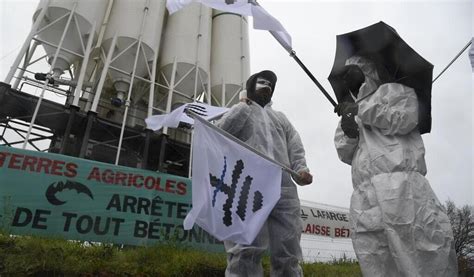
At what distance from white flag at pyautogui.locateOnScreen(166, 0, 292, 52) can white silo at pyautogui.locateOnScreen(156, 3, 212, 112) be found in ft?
35.1

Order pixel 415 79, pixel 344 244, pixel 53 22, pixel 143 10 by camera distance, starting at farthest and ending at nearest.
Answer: pixel 143 10 < pixel 53 22 < pixel 344 244 < pixel 415 79

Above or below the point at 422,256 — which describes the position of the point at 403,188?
above

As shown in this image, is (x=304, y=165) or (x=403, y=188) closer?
(x=403, y=188)

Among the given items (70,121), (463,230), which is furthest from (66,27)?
(463,230)

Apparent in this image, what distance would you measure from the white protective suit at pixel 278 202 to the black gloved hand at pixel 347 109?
43cm

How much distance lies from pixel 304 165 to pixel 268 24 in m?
1.59

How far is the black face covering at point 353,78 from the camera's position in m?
3.08

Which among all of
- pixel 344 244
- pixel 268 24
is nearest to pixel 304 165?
pixel 268 24

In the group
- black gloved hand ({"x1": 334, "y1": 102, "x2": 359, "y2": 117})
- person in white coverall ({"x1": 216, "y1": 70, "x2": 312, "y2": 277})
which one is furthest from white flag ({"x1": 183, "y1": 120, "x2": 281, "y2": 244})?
black gloved hand ({"x1": 334, "y1": 102, "x2": 359, "y2": 117})

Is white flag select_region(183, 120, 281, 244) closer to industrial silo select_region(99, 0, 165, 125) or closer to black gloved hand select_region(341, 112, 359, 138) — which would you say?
black gloved hand select_region(341, 112, 359, 138)

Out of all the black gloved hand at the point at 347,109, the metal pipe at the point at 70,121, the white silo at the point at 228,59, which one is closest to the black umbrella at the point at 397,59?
the black gloved hand at the point at 347,109

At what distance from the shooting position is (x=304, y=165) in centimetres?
298

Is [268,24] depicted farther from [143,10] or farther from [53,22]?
[143,10]

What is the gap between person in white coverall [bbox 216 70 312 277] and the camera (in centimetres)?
257
